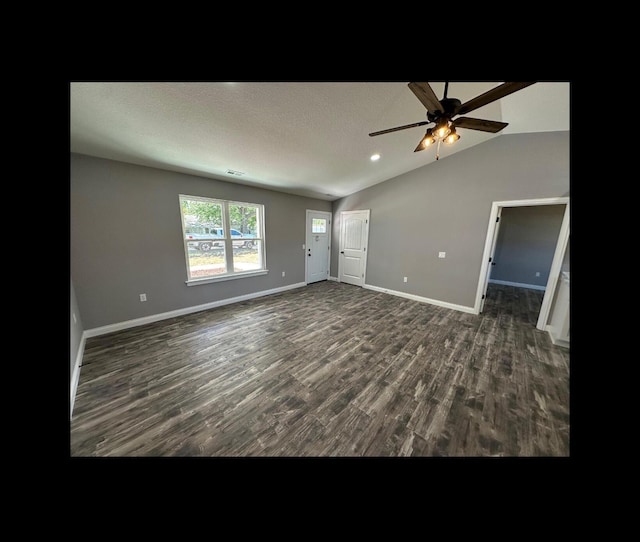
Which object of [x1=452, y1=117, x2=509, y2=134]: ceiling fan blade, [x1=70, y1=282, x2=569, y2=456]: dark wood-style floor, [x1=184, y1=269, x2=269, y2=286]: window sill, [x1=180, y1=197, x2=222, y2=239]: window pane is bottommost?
[x1=70, y1=282, x2=569, y2=456]: dark wood-style floor

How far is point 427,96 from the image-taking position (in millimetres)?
1463

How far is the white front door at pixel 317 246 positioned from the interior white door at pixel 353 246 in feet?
1.31

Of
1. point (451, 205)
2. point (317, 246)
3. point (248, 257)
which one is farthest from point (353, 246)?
point (248, 257)

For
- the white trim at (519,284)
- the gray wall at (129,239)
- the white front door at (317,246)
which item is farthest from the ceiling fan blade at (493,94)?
the white trim at (519,284)

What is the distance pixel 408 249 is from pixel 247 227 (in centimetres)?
324

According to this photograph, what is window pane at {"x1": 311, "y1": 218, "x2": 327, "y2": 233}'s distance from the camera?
16.8 feet

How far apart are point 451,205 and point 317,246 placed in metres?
2.95

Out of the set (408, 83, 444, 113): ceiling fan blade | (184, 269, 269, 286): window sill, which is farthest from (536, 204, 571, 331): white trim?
(184, 269, 269, 286): window sill

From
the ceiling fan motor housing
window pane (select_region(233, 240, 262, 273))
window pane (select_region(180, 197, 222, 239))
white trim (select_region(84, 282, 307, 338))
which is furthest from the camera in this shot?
window pane (select_region(233, 240, 262, 273))

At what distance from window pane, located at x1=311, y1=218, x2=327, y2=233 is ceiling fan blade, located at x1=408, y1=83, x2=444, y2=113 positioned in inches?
140

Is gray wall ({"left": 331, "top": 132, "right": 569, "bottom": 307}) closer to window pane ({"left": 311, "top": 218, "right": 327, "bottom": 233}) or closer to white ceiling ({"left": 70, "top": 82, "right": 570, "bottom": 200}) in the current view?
white ceiling ({"left": 70, "top": 82, "right": 570, "bottom": 200})

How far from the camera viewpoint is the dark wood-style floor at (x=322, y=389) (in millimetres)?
1382
